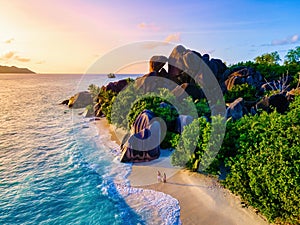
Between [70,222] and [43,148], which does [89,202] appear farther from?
[43,148]

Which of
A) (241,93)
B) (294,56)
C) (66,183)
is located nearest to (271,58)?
(294,56)

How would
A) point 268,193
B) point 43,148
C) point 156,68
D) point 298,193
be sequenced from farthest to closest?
point 156,68
point 43,148
point 268,193
point 298,193

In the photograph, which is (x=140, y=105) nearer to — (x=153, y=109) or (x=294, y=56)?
(x=153, y=109)

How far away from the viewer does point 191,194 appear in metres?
11.9

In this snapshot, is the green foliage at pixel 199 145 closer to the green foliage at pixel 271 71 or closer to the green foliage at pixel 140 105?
the green foliage at pixel 140 105

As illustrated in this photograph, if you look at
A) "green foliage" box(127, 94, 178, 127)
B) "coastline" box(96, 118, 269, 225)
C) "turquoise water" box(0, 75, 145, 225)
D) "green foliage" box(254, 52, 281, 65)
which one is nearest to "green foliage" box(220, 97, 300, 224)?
"coastline" box(96, 118, 269, 225)

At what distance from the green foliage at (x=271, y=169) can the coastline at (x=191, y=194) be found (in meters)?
0.78

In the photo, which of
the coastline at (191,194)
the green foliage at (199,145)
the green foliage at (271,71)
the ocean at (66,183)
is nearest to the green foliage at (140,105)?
the ocean at (66,183)

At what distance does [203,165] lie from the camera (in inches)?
511

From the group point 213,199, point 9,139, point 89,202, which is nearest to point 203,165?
Answer: point 213,199

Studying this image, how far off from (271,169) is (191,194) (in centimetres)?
455

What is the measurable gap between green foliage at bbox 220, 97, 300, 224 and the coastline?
2.54ft

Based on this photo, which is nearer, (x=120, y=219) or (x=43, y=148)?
(x=120, y=219)

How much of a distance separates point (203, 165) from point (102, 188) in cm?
606
